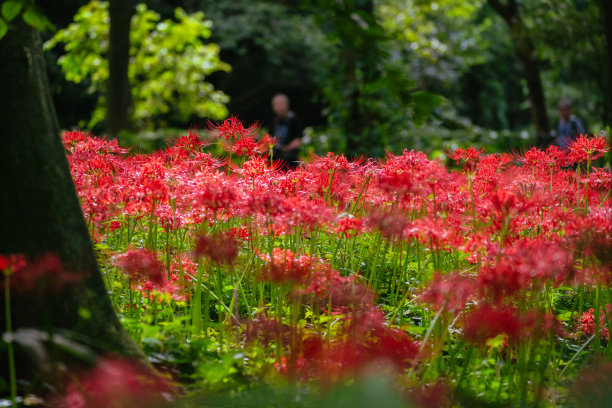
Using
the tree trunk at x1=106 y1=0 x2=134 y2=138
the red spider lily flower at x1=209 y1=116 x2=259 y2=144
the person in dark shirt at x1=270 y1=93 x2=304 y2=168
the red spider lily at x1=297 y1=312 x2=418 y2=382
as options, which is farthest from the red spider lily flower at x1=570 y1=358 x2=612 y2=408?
the tree trunk at x1=106 y1=0 x2=134 y2=138

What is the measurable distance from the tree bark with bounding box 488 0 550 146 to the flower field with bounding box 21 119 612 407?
1109cm

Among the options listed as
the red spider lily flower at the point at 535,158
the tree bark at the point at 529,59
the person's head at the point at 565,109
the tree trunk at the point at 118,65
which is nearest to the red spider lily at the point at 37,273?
the red spider lily flower at the point at 535,158

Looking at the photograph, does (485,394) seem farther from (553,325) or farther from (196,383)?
(196,383)

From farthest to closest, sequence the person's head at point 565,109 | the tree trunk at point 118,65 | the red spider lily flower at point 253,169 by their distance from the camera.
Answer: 1. the person's head at point 565,109
2. the tree trunk at point 118,65
3. the red spider lily flower at point 253,169

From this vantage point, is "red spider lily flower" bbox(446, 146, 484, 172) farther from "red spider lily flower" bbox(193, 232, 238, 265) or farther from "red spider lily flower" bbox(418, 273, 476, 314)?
"red spider lily flower" bbox(193, 232, 238, 265)

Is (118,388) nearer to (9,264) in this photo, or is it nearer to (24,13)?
(9,264)

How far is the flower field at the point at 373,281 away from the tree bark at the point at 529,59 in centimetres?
1109

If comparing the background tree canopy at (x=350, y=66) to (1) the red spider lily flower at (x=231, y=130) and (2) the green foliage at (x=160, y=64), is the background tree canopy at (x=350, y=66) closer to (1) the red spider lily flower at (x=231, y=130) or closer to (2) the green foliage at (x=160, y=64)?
(2) the green foliage at (x=160, y=64)

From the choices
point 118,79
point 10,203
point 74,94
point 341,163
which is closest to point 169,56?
point 74,94

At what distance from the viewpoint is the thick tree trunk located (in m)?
2.51

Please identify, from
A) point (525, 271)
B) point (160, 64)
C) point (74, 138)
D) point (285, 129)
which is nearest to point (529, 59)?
point (285, 129)

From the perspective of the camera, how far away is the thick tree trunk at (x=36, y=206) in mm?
2506

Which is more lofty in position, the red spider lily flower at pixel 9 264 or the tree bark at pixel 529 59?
the tree bark at pixel 529 59

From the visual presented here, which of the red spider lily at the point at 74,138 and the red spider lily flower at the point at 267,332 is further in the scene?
the red spider lily at the point at 74,138
